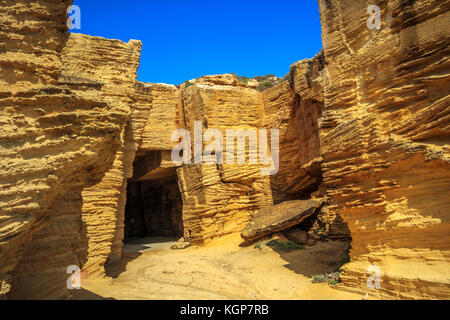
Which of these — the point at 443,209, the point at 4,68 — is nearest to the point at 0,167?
the point at 4,68

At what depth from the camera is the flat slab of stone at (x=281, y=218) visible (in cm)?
906

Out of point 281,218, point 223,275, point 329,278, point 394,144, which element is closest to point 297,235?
point 281,218

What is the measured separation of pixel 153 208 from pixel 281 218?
30.5ft

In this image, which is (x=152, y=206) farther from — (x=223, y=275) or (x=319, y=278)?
(x=319, y=278)

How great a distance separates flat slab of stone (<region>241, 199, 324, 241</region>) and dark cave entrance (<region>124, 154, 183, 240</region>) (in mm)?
5804

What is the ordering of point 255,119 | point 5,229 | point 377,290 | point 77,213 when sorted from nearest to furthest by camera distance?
point 5,229 < point 77,213 < point 377,290 < point 255,119

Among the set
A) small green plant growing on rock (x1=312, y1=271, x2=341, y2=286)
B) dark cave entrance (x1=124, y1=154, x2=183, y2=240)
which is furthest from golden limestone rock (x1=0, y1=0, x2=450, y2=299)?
dark cave entrance (x1=124, y1=154, x2=183, y2=240)

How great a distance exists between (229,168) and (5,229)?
29.3 feet

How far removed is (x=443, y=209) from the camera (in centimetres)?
436

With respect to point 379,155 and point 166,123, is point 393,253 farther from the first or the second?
point 166,123

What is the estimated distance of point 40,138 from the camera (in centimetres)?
316

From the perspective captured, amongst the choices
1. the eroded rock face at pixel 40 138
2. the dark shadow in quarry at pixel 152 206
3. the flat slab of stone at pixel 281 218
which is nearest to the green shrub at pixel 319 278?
the flat slab of stone at pixel 281 218

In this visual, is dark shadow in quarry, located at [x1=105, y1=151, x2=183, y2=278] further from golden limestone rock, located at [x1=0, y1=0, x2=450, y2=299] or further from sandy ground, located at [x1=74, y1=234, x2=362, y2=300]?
sandy ground, located at [x1=74, y1=234, x2=362, y2=300]
